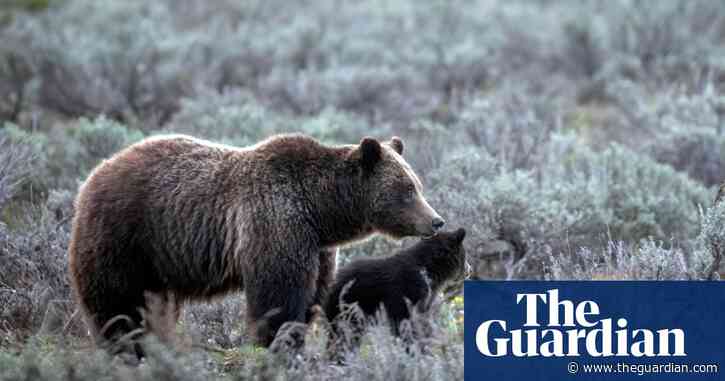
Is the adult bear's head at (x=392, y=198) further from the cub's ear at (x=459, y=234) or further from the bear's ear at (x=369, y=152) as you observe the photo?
the cub's ear at (x=459, y=234)

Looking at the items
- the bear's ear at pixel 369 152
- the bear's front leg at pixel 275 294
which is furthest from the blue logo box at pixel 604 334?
the bear's ear at pixel 369 152

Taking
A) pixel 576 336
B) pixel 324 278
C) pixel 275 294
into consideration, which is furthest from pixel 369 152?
pixel 576 336

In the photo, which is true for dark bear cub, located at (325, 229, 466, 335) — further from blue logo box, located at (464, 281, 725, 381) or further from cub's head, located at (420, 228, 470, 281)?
blue logo box, located at (464, 281, 725, 381)

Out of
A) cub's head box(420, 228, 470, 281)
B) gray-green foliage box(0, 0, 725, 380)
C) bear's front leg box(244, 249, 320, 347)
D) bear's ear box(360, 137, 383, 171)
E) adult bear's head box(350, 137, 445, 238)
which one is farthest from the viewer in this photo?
gray-green foliage box(0, 0, 725, 380)

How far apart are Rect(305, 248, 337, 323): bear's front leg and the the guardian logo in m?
1.48

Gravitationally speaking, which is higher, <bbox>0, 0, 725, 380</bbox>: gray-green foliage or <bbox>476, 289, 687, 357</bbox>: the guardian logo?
<bbox>0, 0, 725, 380</bbox>: gray-green foliage

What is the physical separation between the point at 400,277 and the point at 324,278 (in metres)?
0.56

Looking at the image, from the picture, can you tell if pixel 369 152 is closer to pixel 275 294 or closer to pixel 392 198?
pixel 392 198

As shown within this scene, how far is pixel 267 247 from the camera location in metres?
5.84

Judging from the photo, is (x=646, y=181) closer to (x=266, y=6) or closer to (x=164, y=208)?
(x=164, y=208)

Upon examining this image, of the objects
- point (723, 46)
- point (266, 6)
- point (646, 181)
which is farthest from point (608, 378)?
point (266, 6)

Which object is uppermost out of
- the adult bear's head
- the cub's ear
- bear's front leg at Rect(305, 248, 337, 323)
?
the adult bear's head

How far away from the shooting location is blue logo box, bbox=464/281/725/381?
5113mm

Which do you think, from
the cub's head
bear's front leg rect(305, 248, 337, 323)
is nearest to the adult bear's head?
bear's front leg rect(305, 248, 337, 323)
